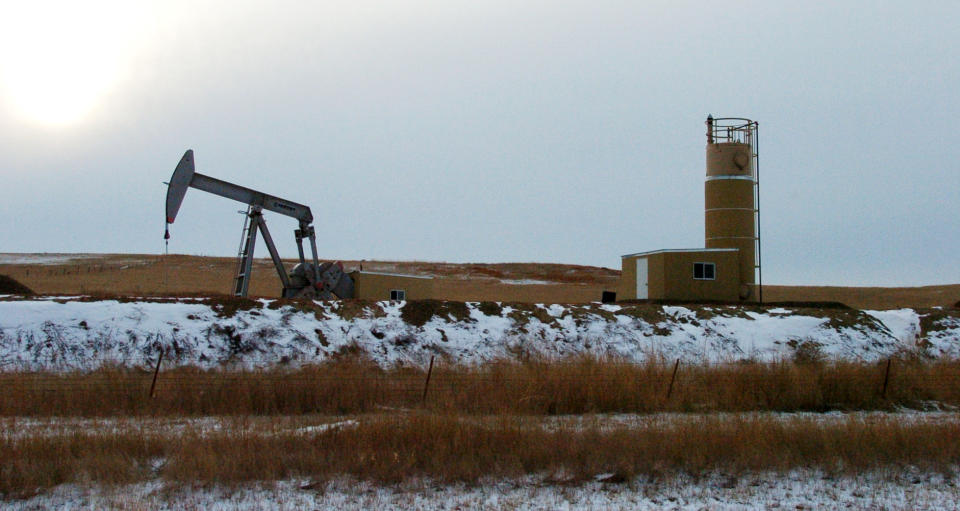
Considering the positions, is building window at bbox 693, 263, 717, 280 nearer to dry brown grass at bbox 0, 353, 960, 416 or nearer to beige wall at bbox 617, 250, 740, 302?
beige wall at bbox 617, 250, 740, 302

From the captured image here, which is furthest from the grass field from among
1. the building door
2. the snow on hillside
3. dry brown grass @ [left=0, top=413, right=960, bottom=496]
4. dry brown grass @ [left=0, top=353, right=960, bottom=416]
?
dry brown grass @ [left=0, top=413, right=960, bottom=496]

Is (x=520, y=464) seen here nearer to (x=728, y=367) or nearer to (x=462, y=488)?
(x=462, y=488)

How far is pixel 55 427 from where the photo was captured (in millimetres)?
10438

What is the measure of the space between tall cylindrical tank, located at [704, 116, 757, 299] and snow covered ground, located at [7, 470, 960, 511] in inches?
1063

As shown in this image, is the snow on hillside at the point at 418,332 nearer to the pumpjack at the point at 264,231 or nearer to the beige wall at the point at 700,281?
the pumpjack at the point at 264,231

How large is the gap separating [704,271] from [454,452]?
82.7 feet

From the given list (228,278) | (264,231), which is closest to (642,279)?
(264,231)

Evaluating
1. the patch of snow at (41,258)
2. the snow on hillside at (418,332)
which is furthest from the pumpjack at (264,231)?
the patch of snow at (41,258)

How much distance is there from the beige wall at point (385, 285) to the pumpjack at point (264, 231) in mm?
1067

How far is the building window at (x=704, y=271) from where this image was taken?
3294 centimetres

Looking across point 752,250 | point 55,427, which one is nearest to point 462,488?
point 55,427

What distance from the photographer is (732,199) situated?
35.8 metres

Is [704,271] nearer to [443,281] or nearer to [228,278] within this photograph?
[443,281]

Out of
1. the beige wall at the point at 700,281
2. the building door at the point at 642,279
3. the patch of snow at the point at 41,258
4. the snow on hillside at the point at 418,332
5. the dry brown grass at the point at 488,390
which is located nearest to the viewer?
the dry brown grass at the point at 488,390
